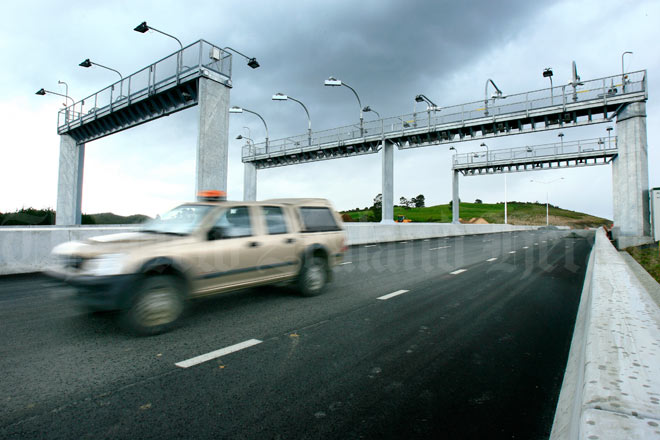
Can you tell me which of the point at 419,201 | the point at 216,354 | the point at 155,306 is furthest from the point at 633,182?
the point at 419,201

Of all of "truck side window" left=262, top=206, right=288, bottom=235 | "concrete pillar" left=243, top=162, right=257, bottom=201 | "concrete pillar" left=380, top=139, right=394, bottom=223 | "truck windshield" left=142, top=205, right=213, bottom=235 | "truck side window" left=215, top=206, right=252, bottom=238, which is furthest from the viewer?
"concrete pillar" left=243, top=162, right=257, bottom=201

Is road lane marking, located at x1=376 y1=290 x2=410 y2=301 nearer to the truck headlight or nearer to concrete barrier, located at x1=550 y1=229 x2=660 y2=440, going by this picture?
concrete barrier, located at x1=550 y1=229 x2=660 y2=440

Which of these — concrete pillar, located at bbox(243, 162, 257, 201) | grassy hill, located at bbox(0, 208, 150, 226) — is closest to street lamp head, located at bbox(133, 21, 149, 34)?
grassy hill, located at bbox(0, 208, 150, 226)

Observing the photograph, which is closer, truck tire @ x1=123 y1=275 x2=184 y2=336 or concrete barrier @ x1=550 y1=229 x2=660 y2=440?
concrete barrier @ x1=550 y1=229 x2=660 y2=440

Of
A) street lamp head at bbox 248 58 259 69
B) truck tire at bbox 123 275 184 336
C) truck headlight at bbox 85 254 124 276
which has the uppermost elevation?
street lamp head at bbox 248 58 259 69

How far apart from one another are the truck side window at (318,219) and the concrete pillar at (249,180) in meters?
39.3

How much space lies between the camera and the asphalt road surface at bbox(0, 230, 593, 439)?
2.68 meters

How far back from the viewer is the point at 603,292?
199 inches

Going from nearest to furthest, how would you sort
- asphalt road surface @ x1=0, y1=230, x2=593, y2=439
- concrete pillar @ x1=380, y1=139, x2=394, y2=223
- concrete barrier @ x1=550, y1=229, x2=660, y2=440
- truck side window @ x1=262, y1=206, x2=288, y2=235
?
concrete barrier @ x1=550, y1=229, x2=660, y2=440, asphalt road surface @ x1=0, y1=230, x2=593, y2=439, truck side window @ x1=262, y1=206, x2=288, y2=235, concrete pillar @ x1=380, y1=139, x2=394, y2=223

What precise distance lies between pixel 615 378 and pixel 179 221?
17.1ft

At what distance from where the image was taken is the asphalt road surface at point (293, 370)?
2684 mm

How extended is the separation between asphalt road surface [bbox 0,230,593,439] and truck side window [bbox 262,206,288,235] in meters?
1.28

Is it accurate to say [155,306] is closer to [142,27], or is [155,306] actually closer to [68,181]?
[142,27]

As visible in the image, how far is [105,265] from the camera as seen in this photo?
14.1 feet
